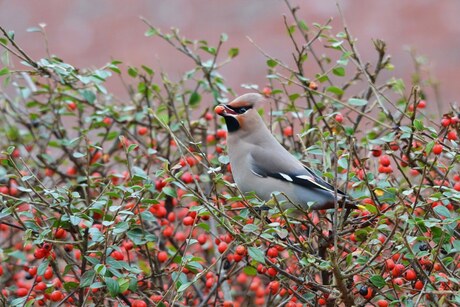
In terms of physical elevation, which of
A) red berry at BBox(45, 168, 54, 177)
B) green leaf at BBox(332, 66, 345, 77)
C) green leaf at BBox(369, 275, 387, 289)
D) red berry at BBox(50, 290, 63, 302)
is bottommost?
red berry at BBox(50, 290, 63, 302)

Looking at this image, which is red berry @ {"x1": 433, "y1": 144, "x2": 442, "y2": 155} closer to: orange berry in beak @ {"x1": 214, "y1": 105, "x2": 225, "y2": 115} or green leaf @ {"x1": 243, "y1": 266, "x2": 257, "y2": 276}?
green leaf @ {"x1": 243, "y1": 266, "x2": 257, "y2": 276}

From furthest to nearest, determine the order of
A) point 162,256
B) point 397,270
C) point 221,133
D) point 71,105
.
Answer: point 71,105 < point 221,133 < point 162,256 < point 397,270

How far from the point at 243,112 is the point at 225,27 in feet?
17.2

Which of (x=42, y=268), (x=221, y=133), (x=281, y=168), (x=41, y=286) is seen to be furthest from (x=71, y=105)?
(x=42, y=268)

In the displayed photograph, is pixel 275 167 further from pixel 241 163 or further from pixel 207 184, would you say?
pixel 207 184

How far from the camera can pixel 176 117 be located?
3.16 metres

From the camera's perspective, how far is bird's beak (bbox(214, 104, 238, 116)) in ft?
9.38

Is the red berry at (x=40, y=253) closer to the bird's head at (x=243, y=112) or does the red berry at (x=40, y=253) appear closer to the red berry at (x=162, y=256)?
the red berry at (x=162, y=256)

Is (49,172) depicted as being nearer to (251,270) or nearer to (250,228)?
(251,270)

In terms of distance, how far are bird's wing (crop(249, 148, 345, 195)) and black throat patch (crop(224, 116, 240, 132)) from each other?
0.39ft

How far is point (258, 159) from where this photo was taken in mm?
3008

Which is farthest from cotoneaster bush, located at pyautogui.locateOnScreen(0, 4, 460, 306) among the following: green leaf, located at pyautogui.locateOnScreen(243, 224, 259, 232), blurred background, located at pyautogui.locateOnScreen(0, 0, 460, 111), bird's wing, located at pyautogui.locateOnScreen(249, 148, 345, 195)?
blurred background, located at pyautogui.locateOnScreen(0, 0, 460, 111)

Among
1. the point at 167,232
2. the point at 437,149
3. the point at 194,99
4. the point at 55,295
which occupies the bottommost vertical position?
the point at 55,295

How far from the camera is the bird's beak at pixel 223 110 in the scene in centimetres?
286
